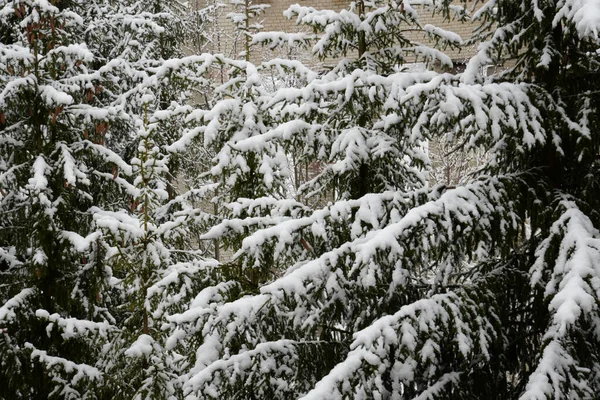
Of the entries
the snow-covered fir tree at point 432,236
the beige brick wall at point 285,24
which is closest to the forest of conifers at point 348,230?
the snow-covered fir tree at point 432,236

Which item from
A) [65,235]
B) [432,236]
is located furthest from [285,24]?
[432,236]

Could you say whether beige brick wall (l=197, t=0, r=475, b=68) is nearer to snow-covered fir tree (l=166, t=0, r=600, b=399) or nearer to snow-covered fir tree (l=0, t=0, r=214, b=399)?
snow-covered fir tree (l=0, t=0, r=214, b=399)

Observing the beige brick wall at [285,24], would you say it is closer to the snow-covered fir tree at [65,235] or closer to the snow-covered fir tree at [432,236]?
the snow-covered fir tree at [65,235]

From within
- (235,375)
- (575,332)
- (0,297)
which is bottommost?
(0,297)

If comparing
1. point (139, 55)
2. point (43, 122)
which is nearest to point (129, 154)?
point (139, 55)

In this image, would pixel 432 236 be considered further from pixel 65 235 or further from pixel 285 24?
pixel 285 24

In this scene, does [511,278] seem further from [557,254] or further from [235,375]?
[235,375]

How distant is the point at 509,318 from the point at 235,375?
2.14 meters

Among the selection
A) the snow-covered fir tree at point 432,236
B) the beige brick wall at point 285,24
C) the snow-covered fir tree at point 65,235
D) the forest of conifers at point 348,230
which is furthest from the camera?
the beige brick wall at point 285,24

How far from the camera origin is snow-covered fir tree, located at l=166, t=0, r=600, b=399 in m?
3.42

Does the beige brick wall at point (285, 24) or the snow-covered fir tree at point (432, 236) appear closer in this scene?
the snow-covered fir tree at point (432, 236)

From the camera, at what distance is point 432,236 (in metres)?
4.20

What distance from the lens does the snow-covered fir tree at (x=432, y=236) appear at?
3.42m

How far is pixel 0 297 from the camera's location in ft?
22.2
